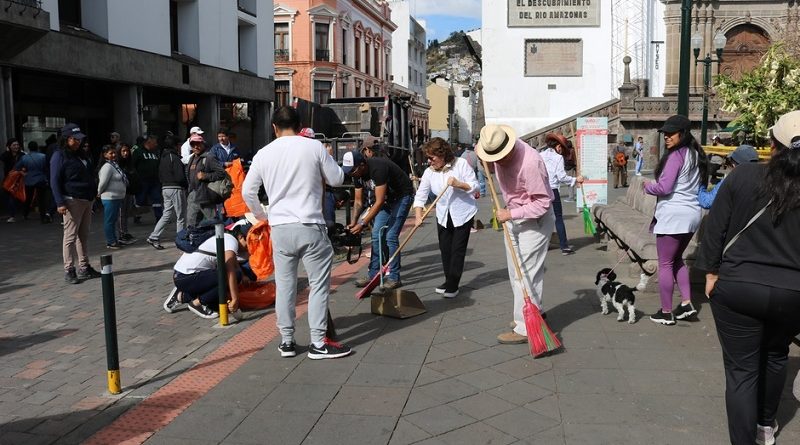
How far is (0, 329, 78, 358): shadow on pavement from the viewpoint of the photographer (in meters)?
5.88

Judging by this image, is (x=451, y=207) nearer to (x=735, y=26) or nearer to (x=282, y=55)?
(x=735, y=26)

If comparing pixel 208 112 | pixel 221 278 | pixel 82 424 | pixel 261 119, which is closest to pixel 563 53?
pixel 261 119

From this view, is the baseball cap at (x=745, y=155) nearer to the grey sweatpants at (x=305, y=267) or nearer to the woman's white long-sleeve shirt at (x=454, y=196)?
the woman's white long-sleeve shirt at (x=454, y=196)

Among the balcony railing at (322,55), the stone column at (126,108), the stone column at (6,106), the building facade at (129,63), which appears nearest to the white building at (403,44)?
the balcony railing at (322,55)

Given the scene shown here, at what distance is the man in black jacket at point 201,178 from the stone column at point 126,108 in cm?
1055

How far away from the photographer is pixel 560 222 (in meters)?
10.2

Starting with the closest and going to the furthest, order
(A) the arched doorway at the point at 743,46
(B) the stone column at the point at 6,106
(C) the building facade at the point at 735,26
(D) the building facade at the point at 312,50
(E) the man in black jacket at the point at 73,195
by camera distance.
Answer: (E) the man in black jacket at the point at 73,195 < (B) the stone column at the point at 6,106 < (C) the building facade at the point at 735,26 < (A) the arched doorway at the point at 743,46 < (D) the building facade at the point at 312,50

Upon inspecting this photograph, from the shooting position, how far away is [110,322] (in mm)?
4688

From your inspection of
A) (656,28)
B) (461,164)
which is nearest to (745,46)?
(656,28)

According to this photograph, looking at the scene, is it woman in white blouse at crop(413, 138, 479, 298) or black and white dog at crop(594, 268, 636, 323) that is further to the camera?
woman in white blouse at crop(413, 138, 479, 298)

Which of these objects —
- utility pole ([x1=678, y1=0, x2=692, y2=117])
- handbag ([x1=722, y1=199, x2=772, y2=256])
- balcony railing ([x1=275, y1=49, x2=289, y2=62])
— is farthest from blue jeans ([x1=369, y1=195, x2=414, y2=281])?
balcony railing ([x1=275, y1=49, x2=289, y2=62])

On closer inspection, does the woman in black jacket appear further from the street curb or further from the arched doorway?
the arched doorway

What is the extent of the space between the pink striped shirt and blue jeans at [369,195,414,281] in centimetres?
240

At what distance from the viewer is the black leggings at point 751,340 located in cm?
330
